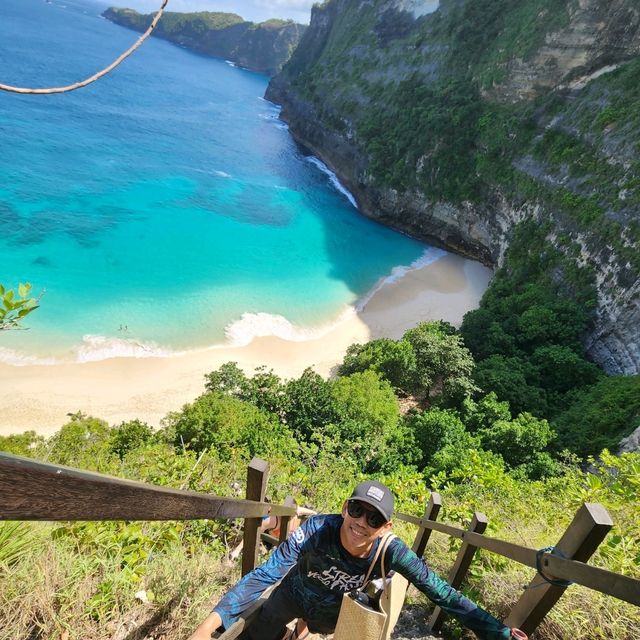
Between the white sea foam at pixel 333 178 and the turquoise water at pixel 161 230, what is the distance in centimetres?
77

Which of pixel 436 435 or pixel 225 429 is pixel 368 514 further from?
pixel 436 435

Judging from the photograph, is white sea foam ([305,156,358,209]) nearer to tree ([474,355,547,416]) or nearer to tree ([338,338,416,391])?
tree ([338,338,416,391])

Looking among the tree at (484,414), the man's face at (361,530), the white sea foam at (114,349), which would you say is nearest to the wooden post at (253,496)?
the man's face at (361,530)

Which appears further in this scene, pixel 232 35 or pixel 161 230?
pixel 232 35

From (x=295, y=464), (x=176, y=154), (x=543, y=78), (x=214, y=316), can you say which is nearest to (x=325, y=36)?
(x=176, y=154)

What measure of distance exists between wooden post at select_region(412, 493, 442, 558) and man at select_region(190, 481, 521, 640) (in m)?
1.60

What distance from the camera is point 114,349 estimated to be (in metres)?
22.7

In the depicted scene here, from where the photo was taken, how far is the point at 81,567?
322cm

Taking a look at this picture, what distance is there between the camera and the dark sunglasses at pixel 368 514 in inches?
105

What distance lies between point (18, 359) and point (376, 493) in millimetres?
23147

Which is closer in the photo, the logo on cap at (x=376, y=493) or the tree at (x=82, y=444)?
the logo on cap at (x=376, y=493)

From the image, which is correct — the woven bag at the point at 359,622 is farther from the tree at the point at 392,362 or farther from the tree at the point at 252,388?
the tree at the point at 392,362

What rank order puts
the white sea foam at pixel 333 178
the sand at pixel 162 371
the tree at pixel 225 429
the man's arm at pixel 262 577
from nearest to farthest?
1. the man's arm at pixel 262 577
2. the tree at pixel 225 429
3. the sand at pixel 162 371
4. the white sea foam at pixel 333 178

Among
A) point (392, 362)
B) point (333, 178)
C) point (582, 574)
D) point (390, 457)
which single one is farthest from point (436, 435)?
point (333, 178)
